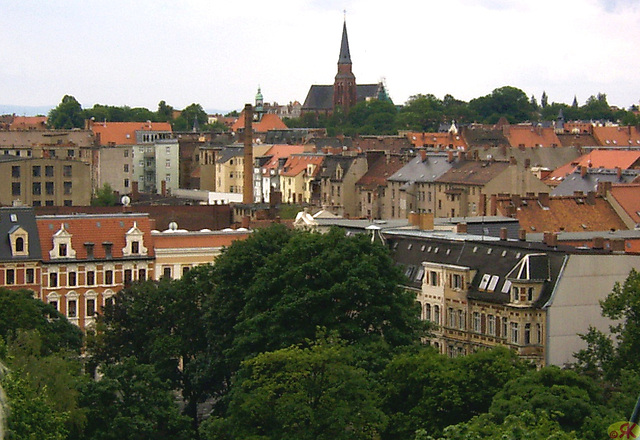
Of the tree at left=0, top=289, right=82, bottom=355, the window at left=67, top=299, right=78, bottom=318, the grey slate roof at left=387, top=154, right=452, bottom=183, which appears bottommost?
the window at left=67, top=299, right=78, bottom=318

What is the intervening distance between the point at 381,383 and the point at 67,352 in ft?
54.6

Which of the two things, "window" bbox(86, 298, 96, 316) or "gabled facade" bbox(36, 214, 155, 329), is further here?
"window" bbox(86, 298, 96, 316)

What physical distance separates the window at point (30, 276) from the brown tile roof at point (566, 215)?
27.8 meters

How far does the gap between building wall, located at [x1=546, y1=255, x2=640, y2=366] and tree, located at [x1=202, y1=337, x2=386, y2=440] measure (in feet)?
44.2

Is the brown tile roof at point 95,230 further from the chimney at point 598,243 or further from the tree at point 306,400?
the tree at point 306,400

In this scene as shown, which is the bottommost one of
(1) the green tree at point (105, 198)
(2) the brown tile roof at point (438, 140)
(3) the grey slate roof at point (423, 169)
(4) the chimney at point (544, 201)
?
(1) the green tree at point (105, 198)

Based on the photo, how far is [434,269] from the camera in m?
61.6

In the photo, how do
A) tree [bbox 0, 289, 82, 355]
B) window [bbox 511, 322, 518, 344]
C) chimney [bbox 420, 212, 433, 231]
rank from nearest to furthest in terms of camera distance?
window [bbox 511, 322, 518, 344] < tree [bbox 0, 289, 82, 355] < chimney [bbox 420, 212, 433, 231]

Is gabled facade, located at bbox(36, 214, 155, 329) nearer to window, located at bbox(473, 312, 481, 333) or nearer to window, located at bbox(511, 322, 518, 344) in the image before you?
window, located at bbox(473, 312, 481, 333)

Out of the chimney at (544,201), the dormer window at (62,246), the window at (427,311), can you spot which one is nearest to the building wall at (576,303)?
the window at (427,311)

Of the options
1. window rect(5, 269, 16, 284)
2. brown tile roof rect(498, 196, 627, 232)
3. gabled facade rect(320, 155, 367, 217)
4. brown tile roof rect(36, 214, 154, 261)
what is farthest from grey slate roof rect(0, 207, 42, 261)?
gabled facade rect(320, 155, 367, 217)

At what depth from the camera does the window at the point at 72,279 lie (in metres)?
75.2

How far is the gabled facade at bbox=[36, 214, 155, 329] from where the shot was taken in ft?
246

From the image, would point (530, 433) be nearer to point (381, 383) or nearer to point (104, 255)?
point (381, 383)
